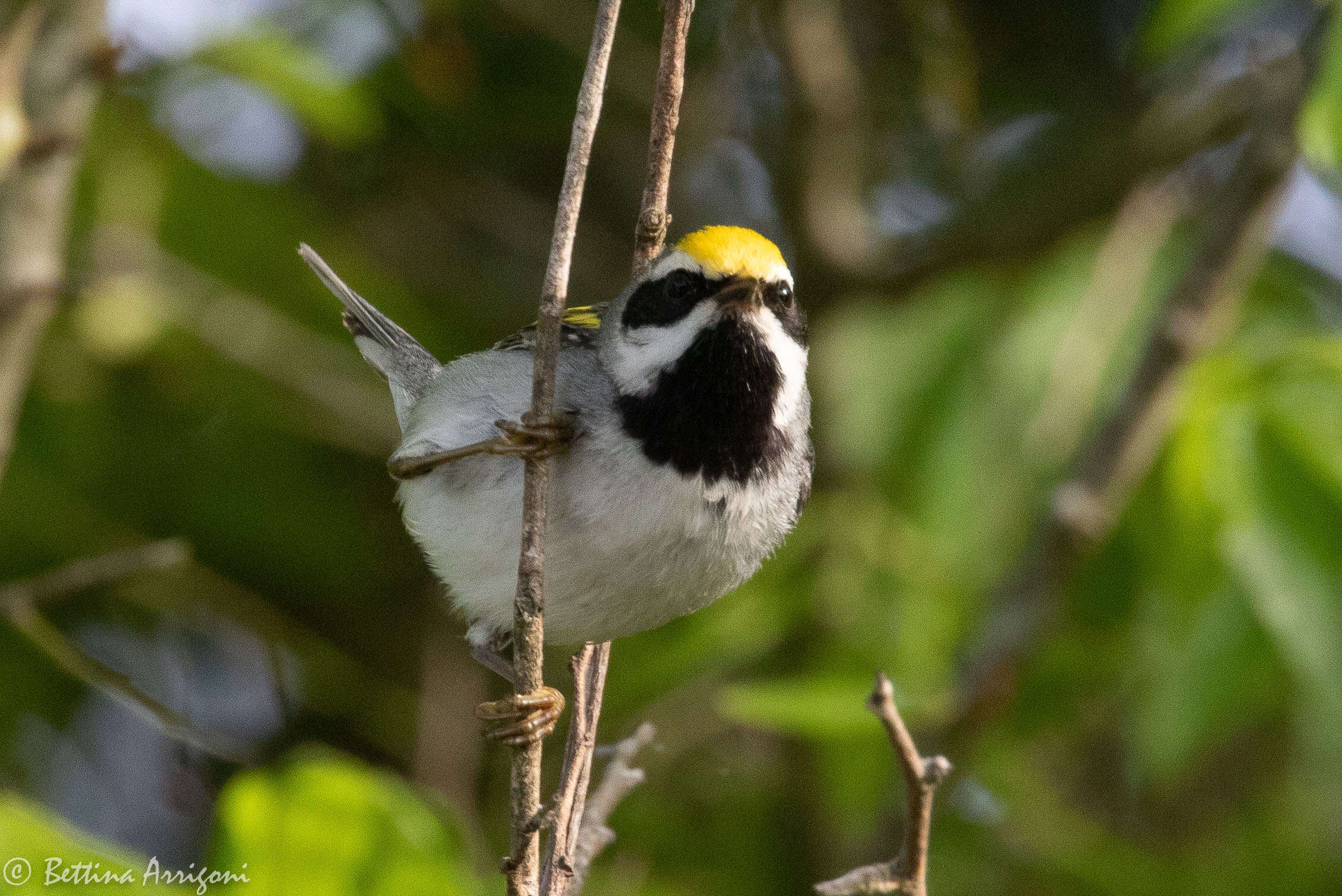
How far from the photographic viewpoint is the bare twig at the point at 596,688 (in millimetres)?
1957

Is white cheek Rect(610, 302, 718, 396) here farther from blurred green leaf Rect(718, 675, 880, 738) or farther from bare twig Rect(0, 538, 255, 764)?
bare twig Rect(0, 538, 255, 764)

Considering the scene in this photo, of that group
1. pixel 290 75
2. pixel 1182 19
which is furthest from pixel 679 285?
pixel 290 75

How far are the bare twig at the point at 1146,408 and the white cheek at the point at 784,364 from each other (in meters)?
1.14

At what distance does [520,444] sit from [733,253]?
553mm

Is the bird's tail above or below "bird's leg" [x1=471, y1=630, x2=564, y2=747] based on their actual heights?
above

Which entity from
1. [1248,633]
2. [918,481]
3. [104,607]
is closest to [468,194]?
[104,607]

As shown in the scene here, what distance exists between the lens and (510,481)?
2.41 meters

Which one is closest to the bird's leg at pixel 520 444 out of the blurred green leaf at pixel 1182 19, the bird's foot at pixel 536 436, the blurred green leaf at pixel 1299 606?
the bird's foot at pixel 536 436

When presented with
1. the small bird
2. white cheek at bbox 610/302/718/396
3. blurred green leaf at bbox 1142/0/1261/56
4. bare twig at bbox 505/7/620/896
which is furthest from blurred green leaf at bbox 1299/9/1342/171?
bare twig at bbox 505/7/620/896

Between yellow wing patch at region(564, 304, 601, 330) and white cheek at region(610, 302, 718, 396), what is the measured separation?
0.75 feet

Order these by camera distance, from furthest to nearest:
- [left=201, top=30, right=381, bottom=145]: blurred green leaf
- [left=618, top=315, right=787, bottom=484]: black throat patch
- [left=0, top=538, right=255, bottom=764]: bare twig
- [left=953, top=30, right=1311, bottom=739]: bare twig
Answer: [left=201, top=30, right=381, bottom=145]: blurred green leaf, [left=953, top=30, right=1311, bottom=739]: bare twig, [left=0, top=538, right=255, bottom=764]: bare twig, [left=618, top=315, right=787, bottom=484]: black throat patch

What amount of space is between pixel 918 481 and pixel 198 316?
7.48 feet

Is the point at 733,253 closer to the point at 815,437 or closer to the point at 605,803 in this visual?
the point at 605,803

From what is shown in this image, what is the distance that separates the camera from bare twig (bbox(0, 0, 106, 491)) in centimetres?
276
